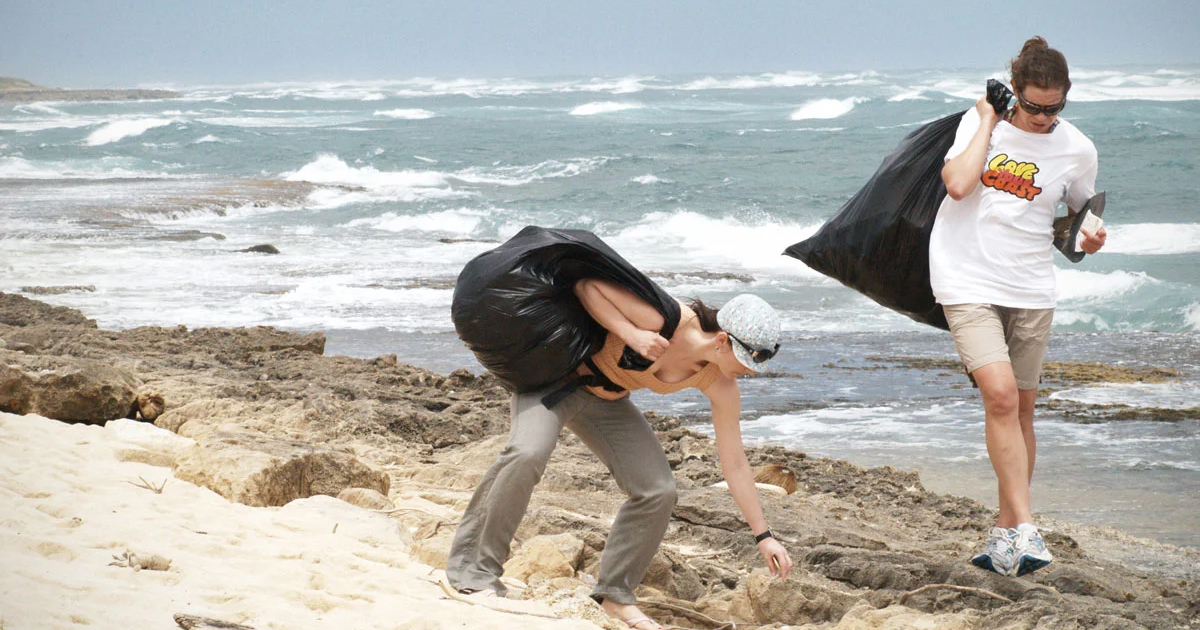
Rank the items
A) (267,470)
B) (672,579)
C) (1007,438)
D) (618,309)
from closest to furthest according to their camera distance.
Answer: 1. (618,309)
2. (1007,438)
3. (672,579)
4. (267,470)

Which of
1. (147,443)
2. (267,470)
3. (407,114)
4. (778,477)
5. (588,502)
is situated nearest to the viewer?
(267,470)

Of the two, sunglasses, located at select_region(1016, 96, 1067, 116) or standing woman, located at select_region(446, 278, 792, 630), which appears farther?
sunglasses, located at select_region(1016, 96, 1067, 116)

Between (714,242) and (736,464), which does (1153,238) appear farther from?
(736,464)

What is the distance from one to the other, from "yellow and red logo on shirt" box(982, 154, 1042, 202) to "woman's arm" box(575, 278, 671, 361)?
53.9 inches

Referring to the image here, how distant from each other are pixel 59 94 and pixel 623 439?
279 ft

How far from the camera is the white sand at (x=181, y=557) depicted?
2.97 metres

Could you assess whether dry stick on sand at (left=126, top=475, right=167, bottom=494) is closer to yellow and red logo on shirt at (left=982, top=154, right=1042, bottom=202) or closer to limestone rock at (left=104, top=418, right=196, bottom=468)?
limestone rock at (left=104, top=418, right=196, bottom=468)

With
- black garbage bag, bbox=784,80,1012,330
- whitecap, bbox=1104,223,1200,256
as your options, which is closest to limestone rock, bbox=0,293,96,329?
black garbage bag, bbox=784,80,1012,330

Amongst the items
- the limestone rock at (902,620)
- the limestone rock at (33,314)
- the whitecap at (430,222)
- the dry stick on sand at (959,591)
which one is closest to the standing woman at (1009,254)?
the dry stick on sand at (959,591)

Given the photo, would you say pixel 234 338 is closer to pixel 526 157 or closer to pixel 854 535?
pixel 854 535

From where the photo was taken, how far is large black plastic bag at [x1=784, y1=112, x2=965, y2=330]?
14.3ft

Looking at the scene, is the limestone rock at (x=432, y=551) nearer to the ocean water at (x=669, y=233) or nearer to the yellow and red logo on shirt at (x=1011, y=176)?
the yellow and red logo on shirt at (x=1011, y=176)

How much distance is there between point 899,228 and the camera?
4.42 metres

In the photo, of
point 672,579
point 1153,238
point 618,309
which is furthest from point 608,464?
point 1153,238
